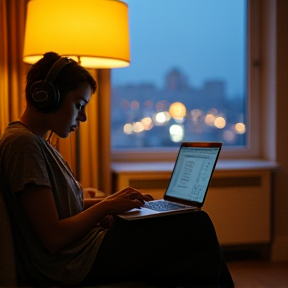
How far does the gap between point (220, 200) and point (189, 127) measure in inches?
21.7

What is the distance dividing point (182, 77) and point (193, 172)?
1652 millimetres

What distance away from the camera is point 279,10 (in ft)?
9.76

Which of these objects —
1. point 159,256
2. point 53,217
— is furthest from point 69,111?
point 159,256

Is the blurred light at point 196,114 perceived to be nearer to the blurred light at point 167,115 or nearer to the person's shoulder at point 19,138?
the blurred light at point 167,115

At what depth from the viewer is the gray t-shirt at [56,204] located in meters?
1.19

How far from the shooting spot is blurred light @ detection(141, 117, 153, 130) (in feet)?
10.3

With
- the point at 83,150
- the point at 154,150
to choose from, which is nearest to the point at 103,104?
the point at 83,150

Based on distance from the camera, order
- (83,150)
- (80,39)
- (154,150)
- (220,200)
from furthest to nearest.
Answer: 1. (154,150)
2. (220,200)
3. (83,150)
4. (80,39)

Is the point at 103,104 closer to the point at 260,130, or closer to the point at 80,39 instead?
the point at 80,39

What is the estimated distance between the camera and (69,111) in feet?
4.47

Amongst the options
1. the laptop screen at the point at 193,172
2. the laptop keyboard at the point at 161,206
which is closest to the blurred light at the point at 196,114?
the laptop screen at the point at 193,172

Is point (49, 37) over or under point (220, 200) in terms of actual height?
over

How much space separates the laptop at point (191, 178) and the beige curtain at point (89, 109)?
0.82 meters

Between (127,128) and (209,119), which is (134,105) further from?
(209,119)
